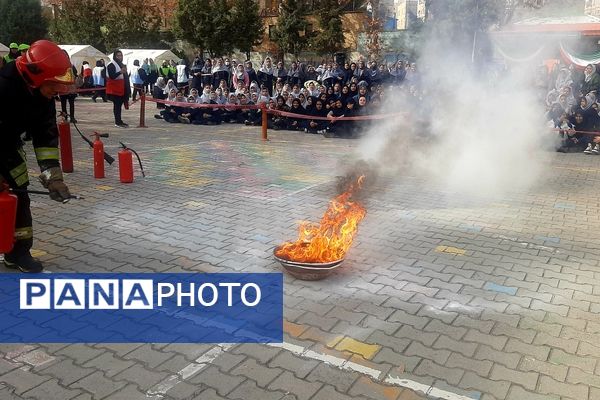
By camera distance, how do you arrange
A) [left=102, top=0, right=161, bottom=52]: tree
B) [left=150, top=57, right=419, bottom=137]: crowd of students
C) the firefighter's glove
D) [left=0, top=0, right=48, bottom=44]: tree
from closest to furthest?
the firefighter's glove, [left=150, top=57, right=419, bottom=137]: crowd of students, [left=0, top=0, right=48, bottom=44]: tree, [left=102, top=0, right=161, bottom=52]: tree

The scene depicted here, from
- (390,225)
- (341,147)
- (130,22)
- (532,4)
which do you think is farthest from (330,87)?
(130,22)

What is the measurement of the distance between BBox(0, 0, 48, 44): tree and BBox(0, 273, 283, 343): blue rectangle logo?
29.4 metres

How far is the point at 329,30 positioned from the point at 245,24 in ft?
17.7

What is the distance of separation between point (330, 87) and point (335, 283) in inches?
426

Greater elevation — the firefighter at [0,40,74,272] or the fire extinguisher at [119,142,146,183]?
the firefighter at [0,40,74,272]

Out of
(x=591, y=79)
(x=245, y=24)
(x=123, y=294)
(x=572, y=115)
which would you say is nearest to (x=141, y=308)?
(x=123, y=294)

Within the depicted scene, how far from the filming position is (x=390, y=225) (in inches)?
250

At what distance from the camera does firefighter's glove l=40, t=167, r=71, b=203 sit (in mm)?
4383

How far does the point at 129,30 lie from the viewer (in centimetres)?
3484

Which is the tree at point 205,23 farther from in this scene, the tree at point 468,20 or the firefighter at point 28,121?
the firefighter at point 28,121

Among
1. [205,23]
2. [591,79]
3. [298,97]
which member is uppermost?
[205,23]

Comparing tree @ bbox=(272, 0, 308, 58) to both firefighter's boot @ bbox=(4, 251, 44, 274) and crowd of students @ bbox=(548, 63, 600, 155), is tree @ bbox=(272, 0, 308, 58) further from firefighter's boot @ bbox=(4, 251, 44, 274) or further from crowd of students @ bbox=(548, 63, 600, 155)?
firefighter's boot @ bbox=(4, 251, 44, 274)

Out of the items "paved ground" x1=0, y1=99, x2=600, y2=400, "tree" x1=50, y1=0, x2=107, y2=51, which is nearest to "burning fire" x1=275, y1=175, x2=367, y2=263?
"paved ground" x1=0, y1=99, x2=600, y2=400

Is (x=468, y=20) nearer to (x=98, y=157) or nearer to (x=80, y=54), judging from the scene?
(x=98, y=157)
